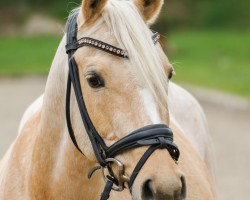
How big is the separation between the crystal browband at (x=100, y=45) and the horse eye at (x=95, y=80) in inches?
5.4

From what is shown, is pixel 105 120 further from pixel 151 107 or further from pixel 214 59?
pixel 214 59

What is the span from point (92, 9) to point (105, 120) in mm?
566

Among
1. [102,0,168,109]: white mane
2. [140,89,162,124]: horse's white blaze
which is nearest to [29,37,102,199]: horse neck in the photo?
[102,0,168,109]: white mane

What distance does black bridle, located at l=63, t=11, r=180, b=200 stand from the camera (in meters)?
3.00

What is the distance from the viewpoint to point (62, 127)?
347 centimetres

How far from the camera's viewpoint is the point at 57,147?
3494 millimetres

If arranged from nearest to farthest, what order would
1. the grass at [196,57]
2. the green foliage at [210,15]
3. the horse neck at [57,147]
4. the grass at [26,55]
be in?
the horse neck at [57,147] < the grass at [196,57] < the grass at [26,55] < the green foliage at [210,15]

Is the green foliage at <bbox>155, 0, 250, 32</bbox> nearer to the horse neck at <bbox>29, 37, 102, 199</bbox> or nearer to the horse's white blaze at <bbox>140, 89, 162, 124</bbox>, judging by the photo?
the horse neck at <bbox>29, 37, 102, 199</bbox>

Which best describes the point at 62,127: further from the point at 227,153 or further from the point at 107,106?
the point at 227,153

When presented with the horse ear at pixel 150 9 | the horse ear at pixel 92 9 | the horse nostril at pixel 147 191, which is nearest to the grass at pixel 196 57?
the horse ear at pixel 150 9

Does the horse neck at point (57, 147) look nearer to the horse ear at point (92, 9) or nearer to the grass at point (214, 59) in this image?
the horse ear at point (92, 9)

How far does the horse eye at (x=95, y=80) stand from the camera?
3143 millimetres

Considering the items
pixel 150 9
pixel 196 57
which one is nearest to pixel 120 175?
pixel 150 9

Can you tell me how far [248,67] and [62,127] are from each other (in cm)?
1589
